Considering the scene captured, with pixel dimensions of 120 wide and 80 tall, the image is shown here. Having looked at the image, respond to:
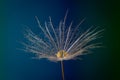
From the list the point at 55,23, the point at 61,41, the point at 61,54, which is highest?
the point at 55,23

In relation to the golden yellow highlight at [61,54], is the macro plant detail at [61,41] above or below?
above

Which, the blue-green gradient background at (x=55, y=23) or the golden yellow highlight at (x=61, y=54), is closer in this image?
the golden yellow highlight at (x=61, y=54)

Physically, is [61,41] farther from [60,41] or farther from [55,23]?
[55,23]

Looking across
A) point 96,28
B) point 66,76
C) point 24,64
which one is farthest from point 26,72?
point 96,28

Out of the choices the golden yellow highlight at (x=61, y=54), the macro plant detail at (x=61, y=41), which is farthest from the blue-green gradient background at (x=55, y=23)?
the golden yellow highlight at (x=61, y=54)

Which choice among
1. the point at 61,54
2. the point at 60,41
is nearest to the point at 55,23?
the point at 60,41

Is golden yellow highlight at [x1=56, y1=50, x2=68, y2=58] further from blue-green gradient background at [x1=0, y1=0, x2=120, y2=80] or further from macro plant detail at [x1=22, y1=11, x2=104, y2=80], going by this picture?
blue-green gradient background at [x1=0, y1=0, x2=120, y2=80]

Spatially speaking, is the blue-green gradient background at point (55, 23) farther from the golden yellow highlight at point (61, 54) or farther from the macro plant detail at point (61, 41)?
the golden yellow highlight at point (61, 54)
